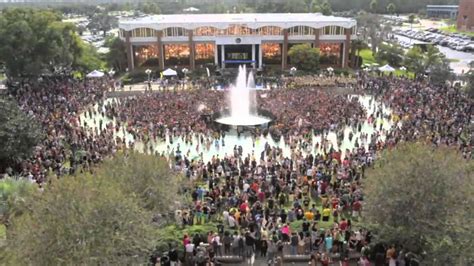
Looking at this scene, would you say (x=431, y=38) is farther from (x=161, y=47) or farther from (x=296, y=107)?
(x=296, y=107)

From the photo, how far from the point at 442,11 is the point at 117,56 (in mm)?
101803

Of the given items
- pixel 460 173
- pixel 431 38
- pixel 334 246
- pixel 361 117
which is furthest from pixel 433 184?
pixel 431 38

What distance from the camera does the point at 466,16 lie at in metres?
97.0

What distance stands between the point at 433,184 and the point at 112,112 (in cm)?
2720

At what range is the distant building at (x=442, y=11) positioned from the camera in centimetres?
12912

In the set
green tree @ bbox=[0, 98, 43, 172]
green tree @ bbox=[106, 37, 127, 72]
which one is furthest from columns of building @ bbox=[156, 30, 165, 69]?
green tree @ bbox=[0, 98, 43, 172]

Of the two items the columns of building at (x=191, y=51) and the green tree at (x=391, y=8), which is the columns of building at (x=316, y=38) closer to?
the columns of building at (x=191, y=51)

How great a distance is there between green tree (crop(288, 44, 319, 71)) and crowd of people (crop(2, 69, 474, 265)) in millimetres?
8551

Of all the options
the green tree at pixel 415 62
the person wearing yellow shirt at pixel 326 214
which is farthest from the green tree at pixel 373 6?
the person wearing yellow shirt at pixel 326 214

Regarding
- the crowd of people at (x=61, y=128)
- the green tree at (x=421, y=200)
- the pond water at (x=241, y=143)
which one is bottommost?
the pond water at (x=241, y=143)

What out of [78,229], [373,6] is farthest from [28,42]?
[373,6]

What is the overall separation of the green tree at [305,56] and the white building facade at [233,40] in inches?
127

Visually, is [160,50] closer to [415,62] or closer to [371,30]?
[415,62]

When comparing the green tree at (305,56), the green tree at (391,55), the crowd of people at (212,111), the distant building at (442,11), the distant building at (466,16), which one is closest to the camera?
the crowd of people at (212,111)
